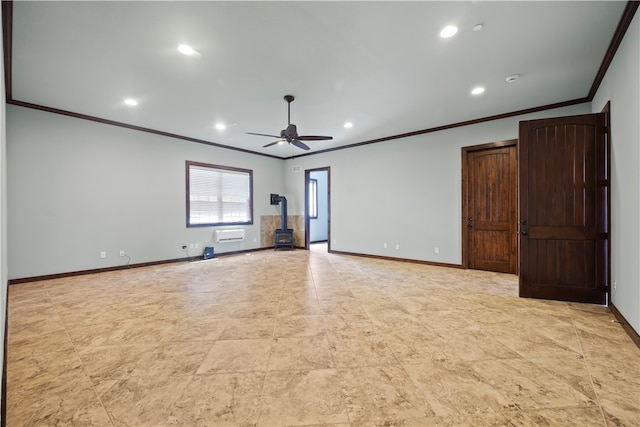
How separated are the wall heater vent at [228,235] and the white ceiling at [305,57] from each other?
2986 mm

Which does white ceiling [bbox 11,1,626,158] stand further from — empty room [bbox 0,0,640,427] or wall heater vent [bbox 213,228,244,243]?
wall heater vent [bbox 213,228,244,243]

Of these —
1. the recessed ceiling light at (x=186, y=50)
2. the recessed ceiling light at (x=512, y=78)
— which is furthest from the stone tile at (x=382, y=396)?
the recessed ceiling light at (x=512, y=78)

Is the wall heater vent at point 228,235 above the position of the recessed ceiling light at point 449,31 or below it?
below

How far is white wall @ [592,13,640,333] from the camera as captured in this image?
2508 millimetres

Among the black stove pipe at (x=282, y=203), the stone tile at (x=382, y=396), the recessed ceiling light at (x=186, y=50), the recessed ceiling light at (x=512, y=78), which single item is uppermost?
the recessed ceiling light at (x=512, y=78)

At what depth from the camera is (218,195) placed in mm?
7324

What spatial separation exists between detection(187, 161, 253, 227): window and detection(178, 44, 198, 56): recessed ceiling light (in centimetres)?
390

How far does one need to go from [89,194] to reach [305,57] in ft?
15.5

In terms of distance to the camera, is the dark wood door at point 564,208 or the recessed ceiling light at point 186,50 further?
the dark wood door at point 564,208

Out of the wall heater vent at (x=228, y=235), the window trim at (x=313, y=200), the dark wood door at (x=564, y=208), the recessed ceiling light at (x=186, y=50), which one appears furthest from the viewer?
the window trim at (x=313, y=200)

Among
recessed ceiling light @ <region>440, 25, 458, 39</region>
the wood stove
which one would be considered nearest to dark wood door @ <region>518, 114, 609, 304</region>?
recessed ceiling light @ <region>440, 25, 458, 39</region>

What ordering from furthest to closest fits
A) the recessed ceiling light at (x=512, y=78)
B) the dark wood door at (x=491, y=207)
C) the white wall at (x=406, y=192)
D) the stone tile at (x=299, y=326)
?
the white wall at (x=406, y=192)
the dark wood door at (x=491, y=207)
the recessed ceiling light at (x=512, y=78)
the stone tile at (x=299, y=326)

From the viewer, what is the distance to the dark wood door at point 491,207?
5141 millimetres

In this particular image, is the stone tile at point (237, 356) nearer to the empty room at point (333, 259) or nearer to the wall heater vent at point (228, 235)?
the empty room at point (333, 259)
